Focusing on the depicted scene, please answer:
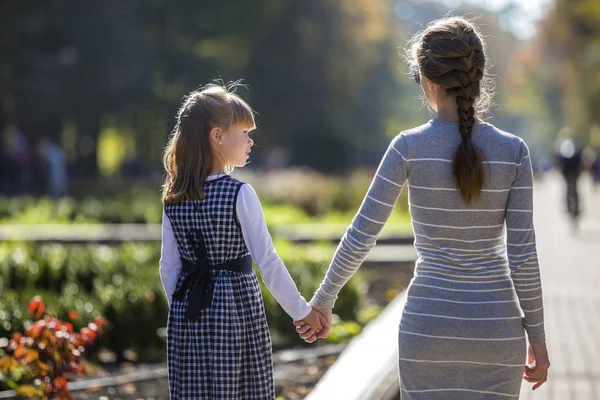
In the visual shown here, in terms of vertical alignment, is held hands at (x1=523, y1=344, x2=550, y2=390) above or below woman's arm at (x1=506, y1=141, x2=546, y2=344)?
below

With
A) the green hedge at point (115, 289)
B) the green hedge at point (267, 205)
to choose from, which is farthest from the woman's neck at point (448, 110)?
the green hedge at point (267, 205)

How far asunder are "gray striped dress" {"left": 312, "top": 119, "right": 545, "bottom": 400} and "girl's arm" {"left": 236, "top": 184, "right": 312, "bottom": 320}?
463mm

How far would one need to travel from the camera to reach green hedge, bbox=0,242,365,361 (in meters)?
7.48

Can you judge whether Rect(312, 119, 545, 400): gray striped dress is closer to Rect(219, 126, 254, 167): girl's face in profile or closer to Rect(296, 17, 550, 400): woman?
Rect(296, 17, 550, 400): woman

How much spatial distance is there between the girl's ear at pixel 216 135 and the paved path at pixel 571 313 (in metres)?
3.34

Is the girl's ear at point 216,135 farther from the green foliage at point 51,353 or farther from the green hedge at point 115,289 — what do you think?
the green hedge at point 115,289

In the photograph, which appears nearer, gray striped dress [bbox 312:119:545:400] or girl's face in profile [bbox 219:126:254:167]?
gray striped dress [bbox 312:119:545:400]

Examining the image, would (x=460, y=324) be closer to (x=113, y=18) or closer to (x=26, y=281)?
(x=26, y=281)

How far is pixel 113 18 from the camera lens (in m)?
34.6

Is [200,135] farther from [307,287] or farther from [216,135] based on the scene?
[307,287]

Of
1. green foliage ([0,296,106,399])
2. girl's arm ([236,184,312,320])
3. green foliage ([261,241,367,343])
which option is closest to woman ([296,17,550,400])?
girl's arm ([236,184,312,320])

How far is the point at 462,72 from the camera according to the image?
3281mm

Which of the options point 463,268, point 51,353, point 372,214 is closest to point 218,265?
point 372,214

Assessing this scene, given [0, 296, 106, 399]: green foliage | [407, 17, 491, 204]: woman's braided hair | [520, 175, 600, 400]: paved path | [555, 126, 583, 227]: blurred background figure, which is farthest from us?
[555, 126, 583, 227]: blurred background figure
